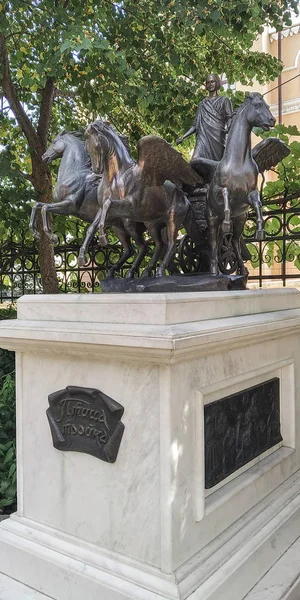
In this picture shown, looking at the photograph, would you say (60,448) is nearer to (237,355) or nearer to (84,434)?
(84,434)

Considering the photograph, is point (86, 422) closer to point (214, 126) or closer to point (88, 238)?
point (88, 238)

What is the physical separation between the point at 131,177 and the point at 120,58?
7.99 ft

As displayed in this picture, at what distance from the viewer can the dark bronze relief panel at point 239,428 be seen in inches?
96.0

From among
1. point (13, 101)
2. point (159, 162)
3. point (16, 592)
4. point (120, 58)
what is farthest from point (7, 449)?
point (13, 101)

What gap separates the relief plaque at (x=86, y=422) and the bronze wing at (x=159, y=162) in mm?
1250

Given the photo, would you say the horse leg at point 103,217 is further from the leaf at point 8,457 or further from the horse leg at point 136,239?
the leaf at point 8,457

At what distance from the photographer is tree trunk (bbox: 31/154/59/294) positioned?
5.94 m

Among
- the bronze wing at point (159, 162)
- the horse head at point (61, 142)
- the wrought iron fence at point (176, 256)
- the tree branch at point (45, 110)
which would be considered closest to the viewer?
the bronze wing at point (159, 162)

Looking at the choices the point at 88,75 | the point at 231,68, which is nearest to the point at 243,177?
the point at 88,75

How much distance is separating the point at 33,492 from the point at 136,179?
1.81 metres

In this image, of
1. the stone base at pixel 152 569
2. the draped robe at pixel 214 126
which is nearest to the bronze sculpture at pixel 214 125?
the draped robe at pixel 214 126

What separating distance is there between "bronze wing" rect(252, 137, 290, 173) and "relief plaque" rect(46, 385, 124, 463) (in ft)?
6.71

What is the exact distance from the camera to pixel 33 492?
2596 millimetres

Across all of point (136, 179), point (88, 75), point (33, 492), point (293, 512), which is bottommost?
point (293, 512)
